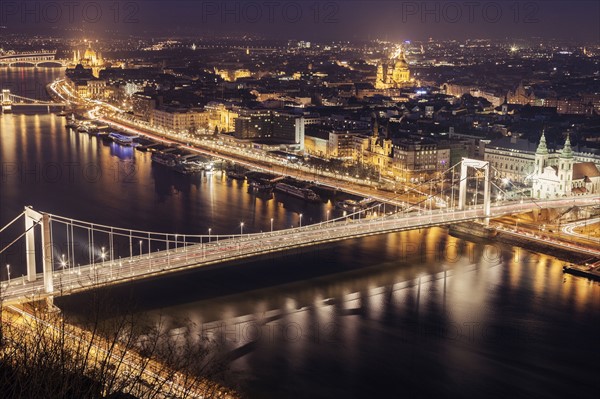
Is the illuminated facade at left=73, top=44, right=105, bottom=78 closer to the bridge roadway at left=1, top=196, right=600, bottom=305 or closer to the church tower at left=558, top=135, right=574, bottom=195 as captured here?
the church tower at left=558, top=135, right=574, bottom=195

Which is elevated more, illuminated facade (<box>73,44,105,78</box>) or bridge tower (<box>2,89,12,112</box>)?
illuminated facade (<box>73,44,105,78</box>)

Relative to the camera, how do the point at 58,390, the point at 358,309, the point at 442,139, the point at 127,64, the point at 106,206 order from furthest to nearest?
the point at 127,64 → the point at 442,139 → the point at 106,206 → the point at 358,309 → the point at 58,390

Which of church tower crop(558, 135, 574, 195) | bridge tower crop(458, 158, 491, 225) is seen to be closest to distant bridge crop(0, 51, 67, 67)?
bridge tower crop(458, 158, 491, 225)

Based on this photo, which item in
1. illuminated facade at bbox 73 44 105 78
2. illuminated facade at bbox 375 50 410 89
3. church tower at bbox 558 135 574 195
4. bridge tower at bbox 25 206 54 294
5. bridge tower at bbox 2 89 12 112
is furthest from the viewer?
illuminated facade at bbox 73 44 105 78

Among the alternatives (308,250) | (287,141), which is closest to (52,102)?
(287,141)

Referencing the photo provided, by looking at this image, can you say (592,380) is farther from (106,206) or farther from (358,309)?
(106,206)

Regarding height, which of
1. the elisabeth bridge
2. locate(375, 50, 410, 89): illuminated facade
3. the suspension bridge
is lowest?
the elisabeth bridge

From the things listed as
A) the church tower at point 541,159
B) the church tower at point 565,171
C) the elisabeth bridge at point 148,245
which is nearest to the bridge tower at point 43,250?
the elisabeth bridge at point 148,245
